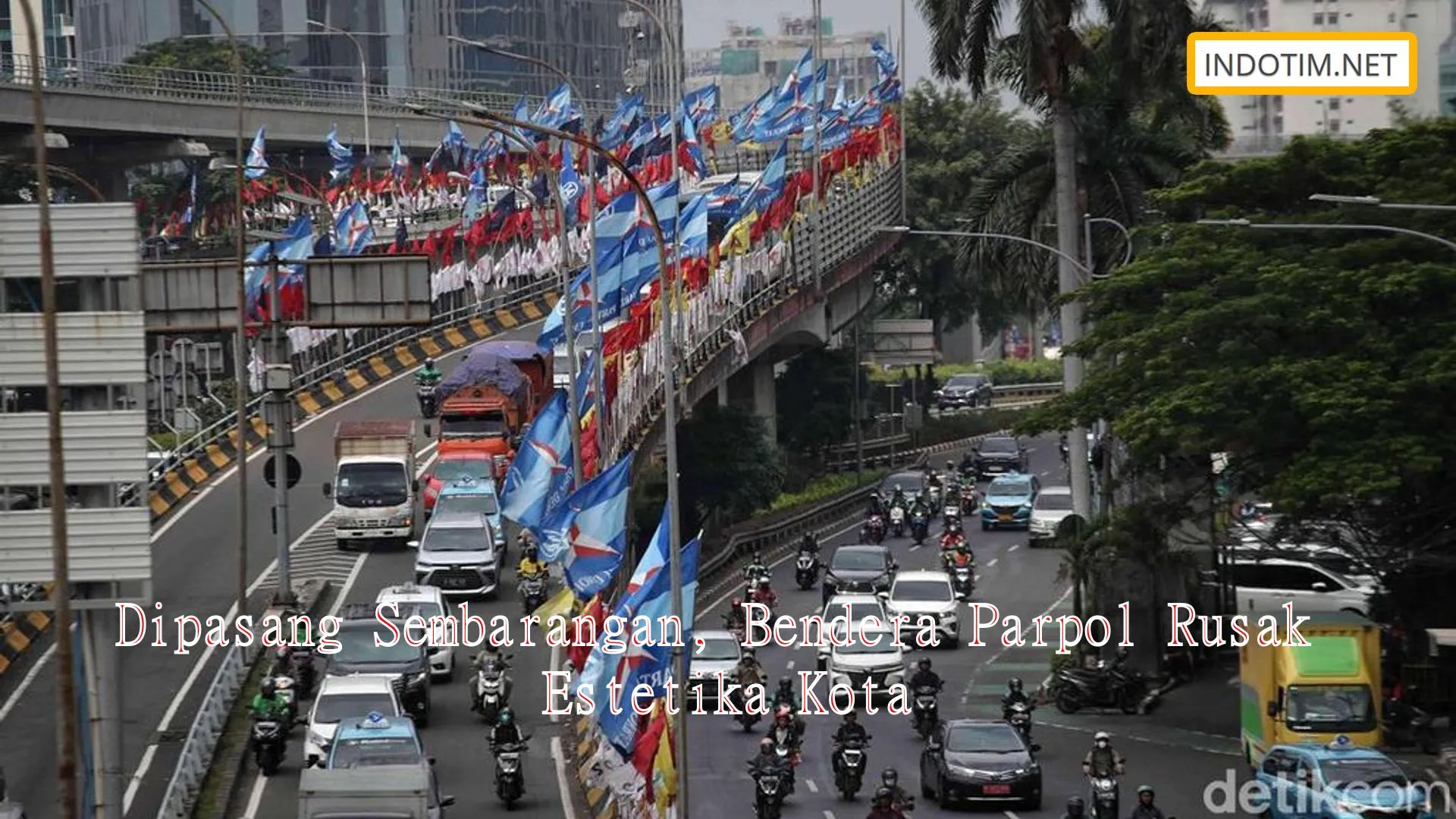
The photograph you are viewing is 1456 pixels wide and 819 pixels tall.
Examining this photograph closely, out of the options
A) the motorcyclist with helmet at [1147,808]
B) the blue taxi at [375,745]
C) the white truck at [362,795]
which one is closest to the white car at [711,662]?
the blue taxi at [375,745]

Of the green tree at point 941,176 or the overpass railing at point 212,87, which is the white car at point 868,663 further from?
the green tree at point 941,176

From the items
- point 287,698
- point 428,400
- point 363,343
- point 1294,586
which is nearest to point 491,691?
point 287,698

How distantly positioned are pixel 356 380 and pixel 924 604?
28.0m

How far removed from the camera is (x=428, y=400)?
66750 millimetres

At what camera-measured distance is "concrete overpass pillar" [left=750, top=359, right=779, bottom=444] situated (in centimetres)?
8431

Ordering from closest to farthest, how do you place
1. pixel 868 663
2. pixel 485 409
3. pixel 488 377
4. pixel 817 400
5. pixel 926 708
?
pixel 926 708
pixel 868 663
pixel 485 409
pixel 488 377
pixel 817 400

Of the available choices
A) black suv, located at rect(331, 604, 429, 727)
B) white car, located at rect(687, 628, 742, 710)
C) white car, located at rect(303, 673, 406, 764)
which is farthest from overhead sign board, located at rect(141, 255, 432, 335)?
white car, located at rect(303, 673, 406, 764)

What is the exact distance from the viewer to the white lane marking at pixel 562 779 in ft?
116

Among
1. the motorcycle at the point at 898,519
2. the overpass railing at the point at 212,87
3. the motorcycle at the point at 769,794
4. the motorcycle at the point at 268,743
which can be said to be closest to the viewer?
the motorcycle at the point at 769,794

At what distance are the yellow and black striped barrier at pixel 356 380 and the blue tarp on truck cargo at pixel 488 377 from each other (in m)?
4.46

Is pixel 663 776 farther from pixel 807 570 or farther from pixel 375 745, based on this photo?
pixel 807 570

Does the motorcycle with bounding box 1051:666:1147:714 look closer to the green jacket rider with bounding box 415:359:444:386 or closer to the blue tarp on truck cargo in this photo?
the blue tarp on truck cargo

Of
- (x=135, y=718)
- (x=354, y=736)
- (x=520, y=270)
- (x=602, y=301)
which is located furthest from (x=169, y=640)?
(x=520, y=270)

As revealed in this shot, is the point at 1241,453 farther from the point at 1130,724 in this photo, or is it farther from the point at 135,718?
the point at 135,718
